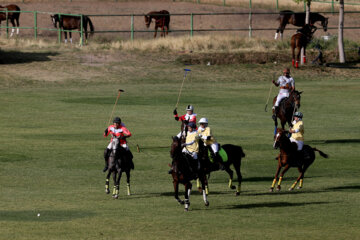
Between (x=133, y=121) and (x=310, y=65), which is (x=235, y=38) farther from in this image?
(x=133, y=121)

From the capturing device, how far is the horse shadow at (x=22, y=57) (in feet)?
193

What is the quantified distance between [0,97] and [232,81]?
16.5m

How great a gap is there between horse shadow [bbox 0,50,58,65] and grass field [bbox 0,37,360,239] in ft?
0.45

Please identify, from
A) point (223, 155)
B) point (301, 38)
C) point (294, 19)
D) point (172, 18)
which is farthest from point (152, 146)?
point (172, 18)

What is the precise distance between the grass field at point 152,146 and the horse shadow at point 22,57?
Answer: 5.3 inches

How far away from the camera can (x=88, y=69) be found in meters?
57.8

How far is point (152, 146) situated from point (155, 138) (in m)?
2.17

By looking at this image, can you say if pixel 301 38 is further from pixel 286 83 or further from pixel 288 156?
pixel 288 156

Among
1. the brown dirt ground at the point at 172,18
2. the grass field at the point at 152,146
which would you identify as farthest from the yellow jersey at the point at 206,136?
the brown dirt ground at the point at 172,18

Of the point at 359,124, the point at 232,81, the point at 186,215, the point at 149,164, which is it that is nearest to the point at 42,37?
the point at 232,81

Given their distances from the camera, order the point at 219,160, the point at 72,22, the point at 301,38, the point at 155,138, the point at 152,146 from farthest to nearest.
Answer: the point at 72,22 → the point at 301,38 → the point at 155,138 → the point at 152,146 → the point at 219,160

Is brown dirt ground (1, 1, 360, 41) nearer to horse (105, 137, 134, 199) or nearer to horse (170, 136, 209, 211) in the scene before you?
horse (105, 137, 134, 199)

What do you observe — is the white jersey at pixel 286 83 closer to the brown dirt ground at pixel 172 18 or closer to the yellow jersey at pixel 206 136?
the yellow jersey at pixel 206 136

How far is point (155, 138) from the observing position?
35.7 metres
